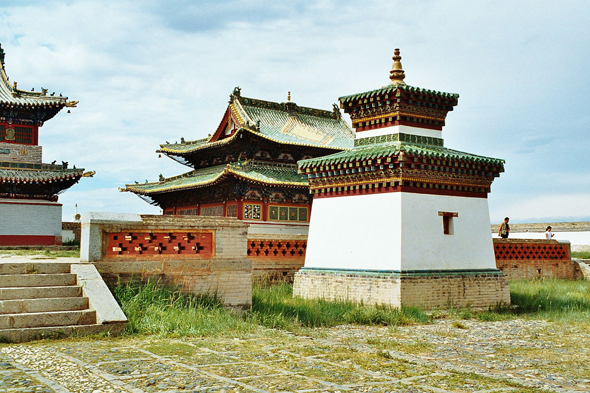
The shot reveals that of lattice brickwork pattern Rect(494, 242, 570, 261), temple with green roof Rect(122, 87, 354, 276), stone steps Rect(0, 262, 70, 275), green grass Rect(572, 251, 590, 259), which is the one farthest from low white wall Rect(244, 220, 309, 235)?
green grass Rect(572, 251, 590, 259)

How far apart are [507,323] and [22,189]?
2565 cm

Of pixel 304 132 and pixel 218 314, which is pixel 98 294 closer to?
pixel 218 314

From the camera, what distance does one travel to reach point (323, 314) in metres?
14.3

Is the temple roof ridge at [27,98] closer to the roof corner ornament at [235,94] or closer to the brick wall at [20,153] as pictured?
the brick wall at [20,153]

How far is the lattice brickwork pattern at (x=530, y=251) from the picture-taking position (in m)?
24.6

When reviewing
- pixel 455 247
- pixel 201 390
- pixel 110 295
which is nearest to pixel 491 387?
pixel 201 390

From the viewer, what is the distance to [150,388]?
6941mm

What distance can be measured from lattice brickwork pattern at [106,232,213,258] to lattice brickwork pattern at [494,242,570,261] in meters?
14.6

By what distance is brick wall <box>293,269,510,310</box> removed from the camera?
631 inches

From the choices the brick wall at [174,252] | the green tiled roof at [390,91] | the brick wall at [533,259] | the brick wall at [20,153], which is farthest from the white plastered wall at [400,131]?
the brick wall at [20,153]

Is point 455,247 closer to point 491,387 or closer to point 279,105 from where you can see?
point 491,387

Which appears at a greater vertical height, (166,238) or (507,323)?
(166,238)

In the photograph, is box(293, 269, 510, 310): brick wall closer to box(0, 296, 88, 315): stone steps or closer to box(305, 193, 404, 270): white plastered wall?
box(305, 193, 404, 270): white plastered wall

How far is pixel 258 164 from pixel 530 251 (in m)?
12.1
